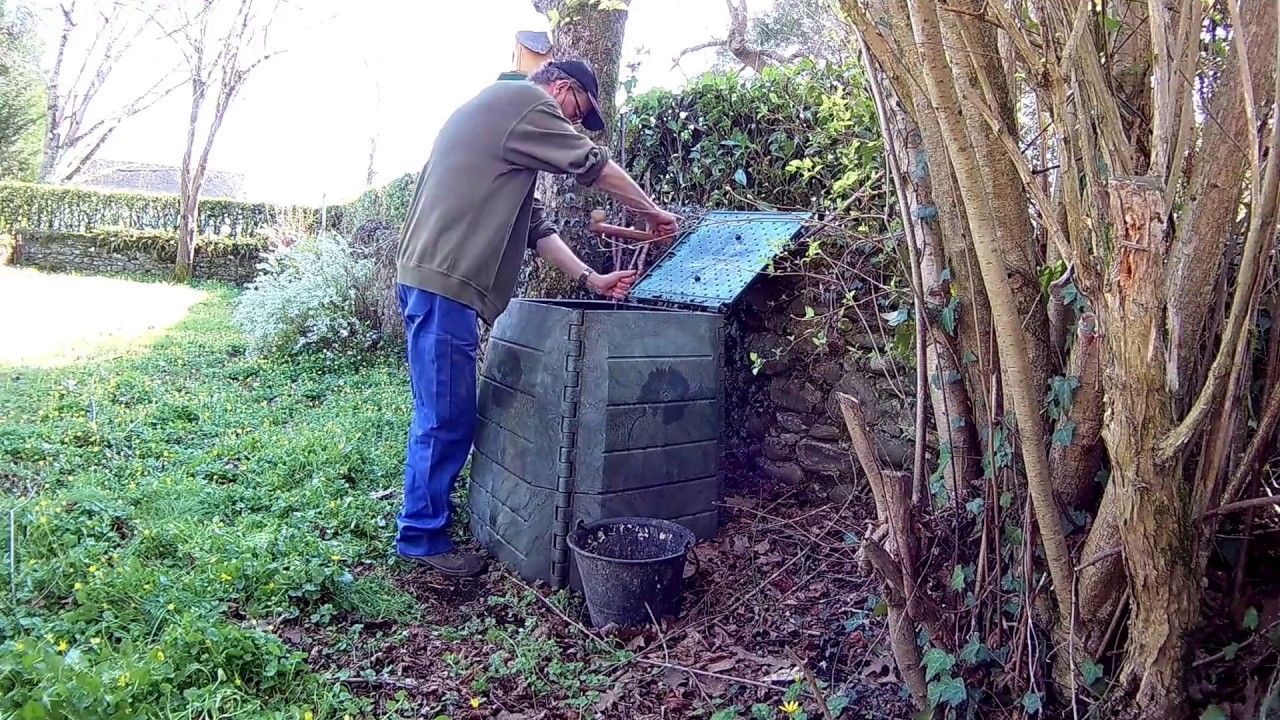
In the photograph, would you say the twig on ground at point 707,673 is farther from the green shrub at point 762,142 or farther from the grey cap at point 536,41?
the grey cap at point 536,41

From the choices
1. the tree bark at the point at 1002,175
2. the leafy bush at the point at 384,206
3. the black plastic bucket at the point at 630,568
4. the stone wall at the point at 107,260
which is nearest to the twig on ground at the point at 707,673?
the black plastic bucket at the point at 630,568

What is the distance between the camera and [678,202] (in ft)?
13.2

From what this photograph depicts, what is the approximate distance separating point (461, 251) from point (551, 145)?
20.4 inches

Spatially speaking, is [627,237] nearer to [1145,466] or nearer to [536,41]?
[536,41]

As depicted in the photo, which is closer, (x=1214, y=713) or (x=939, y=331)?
(x=1214, y=713)

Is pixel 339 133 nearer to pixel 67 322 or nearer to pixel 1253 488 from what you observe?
pixel 67 322

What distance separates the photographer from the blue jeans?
9.56ft

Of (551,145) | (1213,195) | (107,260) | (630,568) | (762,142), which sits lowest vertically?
(630,568)

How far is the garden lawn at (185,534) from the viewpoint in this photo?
1991 millimetres

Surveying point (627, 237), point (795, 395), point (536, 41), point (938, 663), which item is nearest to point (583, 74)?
point (536, 41)

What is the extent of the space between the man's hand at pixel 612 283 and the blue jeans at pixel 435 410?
1.66ft

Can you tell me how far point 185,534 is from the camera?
2887 mm

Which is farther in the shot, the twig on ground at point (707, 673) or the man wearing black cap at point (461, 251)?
the man wearing black cap at point (461, 251)

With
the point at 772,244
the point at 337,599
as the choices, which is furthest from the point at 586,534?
the point at 772,244
